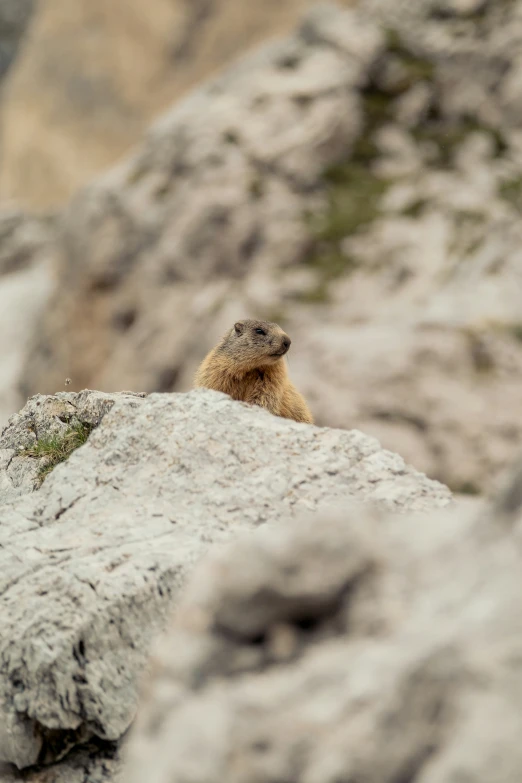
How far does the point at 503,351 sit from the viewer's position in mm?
23266

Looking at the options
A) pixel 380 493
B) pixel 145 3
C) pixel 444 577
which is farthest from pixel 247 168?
pixel 145 3

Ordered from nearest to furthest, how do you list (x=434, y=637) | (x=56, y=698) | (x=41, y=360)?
(x=434, y=637) < (x=56, y=698) < (x=41, y=360)

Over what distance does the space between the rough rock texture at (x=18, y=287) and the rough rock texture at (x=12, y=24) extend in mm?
20312

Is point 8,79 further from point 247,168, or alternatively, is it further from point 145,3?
point 247,168

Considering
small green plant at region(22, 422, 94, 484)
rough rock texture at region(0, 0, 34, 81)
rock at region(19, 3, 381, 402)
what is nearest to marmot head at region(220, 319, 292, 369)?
small green plant at region(22, 422, 94, 484)

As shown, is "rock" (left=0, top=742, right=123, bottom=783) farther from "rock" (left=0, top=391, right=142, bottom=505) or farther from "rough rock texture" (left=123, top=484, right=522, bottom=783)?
"rock" (left=0, top=391, right=142, bottom=505)

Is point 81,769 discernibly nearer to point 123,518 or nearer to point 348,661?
point 123,518

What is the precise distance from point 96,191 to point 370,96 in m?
9.39

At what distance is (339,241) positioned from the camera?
90.9ft

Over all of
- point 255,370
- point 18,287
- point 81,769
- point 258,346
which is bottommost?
point 81,769

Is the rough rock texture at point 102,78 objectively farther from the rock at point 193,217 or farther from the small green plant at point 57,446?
the small green plant at point 57,446

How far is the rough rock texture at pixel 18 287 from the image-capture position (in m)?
32.2

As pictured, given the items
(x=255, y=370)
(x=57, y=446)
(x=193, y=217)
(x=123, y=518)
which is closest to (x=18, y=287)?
(x=193, y=217)

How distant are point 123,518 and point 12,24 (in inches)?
2307
